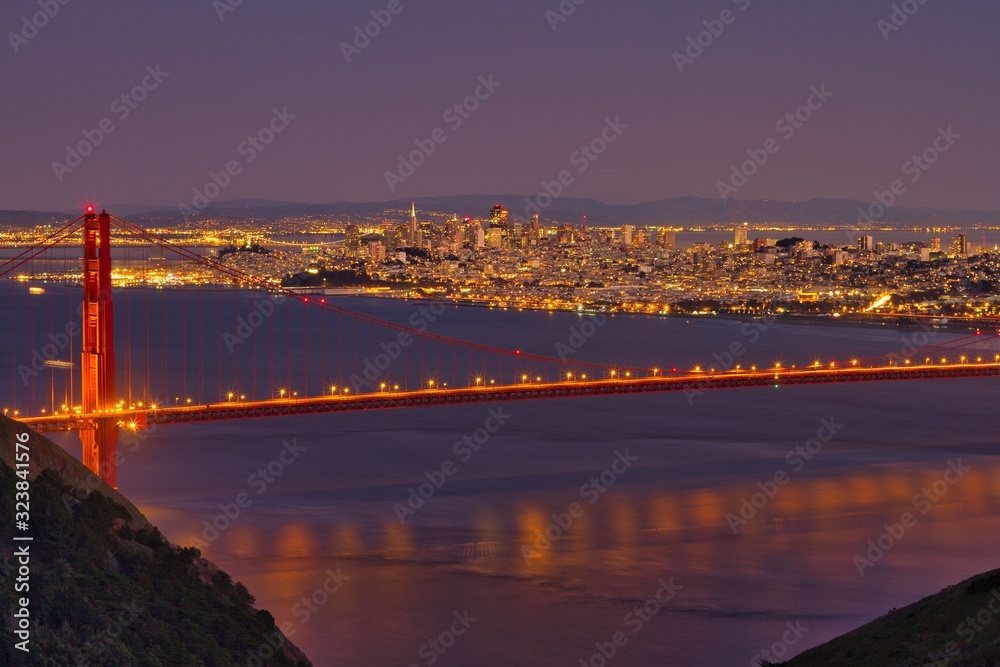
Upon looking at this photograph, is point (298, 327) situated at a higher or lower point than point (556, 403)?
higher

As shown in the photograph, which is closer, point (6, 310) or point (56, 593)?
point (56, 593)

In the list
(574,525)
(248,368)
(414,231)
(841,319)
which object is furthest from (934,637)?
(414,231)

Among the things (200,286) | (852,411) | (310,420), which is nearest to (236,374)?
(310,420)

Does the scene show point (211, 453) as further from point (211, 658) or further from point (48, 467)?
point (211, 658)

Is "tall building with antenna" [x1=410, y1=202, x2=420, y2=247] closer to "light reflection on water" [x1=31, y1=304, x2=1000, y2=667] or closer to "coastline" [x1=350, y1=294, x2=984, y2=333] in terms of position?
"coastline" [x1=350, y1=294, x2=984, y2=333]

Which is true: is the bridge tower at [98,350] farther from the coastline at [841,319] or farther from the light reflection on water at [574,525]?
the coastline at [841,319]

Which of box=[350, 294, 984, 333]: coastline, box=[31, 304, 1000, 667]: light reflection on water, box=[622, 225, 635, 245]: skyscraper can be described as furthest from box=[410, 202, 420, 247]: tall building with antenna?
box=[31, 304, 1000, 667]: light reflection on water

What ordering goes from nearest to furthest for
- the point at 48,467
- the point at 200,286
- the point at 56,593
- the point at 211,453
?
the point at 56,593, the point at 48,467, the point at 211,453, the point at 200,286

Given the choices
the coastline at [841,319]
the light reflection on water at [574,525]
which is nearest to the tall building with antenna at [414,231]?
the coastline at [841,319]
